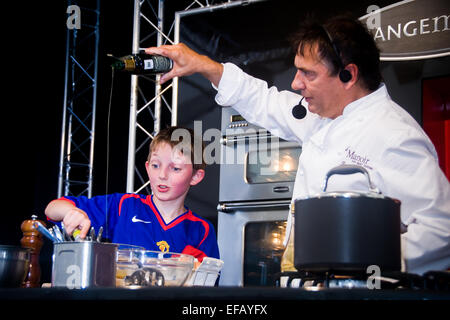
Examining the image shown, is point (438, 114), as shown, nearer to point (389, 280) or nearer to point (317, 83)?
point (317, 83)

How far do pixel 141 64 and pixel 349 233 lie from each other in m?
0.82

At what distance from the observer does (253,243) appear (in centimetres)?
305

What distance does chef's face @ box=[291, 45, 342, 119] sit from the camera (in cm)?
178

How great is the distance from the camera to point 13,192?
471 cm

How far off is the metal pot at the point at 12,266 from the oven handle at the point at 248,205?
190 cm

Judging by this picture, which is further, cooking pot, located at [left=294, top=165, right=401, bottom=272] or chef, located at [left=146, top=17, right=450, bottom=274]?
chef, located at [left=146, top=17, right=450, bottom=274]

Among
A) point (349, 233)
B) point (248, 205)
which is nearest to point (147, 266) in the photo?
point (349, 233)

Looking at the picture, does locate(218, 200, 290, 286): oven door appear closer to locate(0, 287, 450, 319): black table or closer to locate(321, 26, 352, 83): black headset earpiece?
locate(321, 26, 352, 83): black headset earpiece

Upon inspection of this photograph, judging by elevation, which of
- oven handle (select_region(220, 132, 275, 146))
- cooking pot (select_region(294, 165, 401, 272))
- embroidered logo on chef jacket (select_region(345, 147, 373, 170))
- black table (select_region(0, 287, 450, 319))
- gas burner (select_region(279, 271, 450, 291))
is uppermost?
oven handle (select_region(220, 132, 275, 146))

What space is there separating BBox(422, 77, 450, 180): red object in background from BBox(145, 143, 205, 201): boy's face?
125cm

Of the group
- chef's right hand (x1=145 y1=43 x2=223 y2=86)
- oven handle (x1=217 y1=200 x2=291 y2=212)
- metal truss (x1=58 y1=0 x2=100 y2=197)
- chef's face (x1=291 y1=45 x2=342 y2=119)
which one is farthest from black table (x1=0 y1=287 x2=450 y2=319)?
metal truss (x1=58 y1=0 x2=100 y2=197)

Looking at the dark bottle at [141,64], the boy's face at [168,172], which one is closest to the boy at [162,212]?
the boy's face at [168,172]
